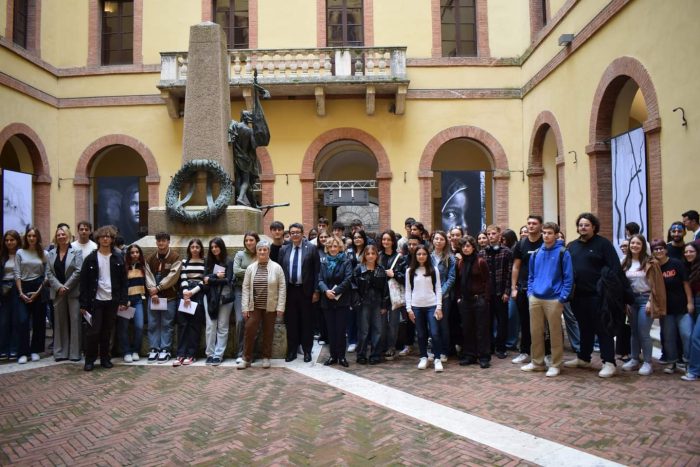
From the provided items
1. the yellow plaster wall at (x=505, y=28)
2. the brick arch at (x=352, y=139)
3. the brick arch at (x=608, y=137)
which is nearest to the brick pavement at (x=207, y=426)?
the brick arch at (x=608, y=137)

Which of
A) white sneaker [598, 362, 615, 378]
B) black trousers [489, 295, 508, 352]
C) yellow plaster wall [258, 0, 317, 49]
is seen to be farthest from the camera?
yellow plaster wall [258, 0, 317, 49]

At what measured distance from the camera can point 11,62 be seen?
46.2 ft

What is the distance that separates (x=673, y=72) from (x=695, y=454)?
22.5ft

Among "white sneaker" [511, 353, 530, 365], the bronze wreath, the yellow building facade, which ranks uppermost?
the yellow building facade

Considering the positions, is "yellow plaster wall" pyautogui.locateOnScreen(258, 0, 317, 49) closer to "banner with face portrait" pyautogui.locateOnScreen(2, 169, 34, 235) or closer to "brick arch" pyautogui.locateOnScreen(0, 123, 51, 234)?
"brick arch" pyautogui.locateOnScreen(0, 123, 51, 234)

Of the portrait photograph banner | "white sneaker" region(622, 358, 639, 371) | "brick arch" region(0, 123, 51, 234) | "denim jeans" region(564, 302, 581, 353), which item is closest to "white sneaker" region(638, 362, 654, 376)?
"white sneaker" region(622, 358, 639, 371)

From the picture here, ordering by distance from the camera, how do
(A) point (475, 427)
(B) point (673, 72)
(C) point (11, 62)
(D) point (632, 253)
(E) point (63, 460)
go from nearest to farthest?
1. (E) point (63, 460)
2. (A) point (475, 427)
3. (D) point (632, 253)
4. (B) point (673, 72)
5. (C) point (11, 62)

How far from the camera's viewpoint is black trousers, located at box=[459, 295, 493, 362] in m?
6.19

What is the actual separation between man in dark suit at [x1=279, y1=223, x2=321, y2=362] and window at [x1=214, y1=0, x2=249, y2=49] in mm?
11975

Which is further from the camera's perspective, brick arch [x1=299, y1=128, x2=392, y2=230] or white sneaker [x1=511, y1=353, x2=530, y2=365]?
brick arch [x1=299, y1=128, x2=392, y2=230]

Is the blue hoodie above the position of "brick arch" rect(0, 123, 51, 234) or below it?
below

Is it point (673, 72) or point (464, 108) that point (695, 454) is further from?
point (464, 108)

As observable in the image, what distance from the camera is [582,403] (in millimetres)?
4648

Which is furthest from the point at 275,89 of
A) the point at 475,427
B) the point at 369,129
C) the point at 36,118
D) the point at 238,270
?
the point at 475,427
